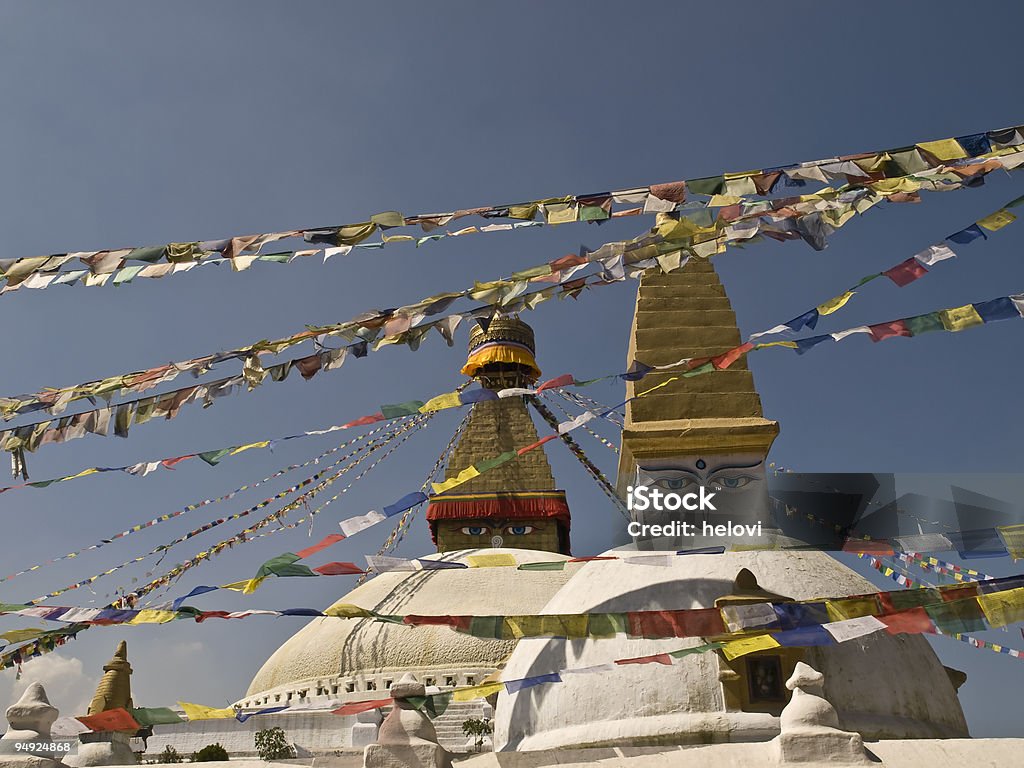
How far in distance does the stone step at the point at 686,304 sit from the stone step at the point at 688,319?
0.18 feet

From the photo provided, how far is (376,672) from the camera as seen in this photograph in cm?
1623

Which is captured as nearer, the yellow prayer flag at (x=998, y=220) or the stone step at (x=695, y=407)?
the yellow prayer flag at (x=998, y=220)

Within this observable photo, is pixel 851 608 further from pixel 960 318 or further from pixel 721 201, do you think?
pixel 721 201

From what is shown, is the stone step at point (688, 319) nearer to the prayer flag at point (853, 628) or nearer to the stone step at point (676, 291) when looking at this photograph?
the stone step at point (676, 291)

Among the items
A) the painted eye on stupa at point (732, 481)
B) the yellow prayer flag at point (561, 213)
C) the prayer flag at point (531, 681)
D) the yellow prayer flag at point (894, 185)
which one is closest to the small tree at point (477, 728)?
the painted eye on stupa at point (732, 481)

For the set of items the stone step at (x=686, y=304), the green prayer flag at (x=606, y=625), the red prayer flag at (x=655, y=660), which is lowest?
the red prayer flag at (x=655, y=660)

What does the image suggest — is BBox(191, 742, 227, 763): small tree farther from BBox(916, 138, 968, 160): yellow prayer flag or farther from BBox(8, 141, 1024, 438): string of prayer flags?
BBox(916, 138, 968, 160): yellow prayer flag

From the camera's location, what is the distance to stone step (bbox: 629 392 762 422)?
855 centimetres

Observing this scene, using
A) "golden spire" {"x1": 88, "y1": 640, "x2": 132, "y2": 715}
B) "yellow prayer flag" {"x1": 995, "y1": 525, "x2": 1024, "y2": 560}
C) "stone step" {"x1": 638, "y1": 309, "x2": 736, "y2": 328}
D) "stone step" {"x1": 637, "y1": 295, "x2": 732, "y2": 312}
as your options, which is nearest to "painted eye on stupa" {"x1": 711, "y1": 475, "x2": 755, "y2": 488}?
"stone step" {"x1": 638, "y1": 309, "x2": 736, "y2": 328}

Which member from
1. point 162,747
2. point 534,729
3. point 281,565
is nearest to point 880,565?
point 534,729

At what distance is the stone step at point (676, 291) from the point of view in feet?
30.9

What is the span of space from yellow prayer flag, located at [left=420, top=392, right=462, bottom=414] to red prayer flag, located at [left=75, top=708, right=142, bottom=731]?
2.93m

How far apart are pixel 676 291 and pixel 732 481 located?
2258mm

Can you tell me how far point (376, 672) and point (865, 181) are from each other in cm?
1323
